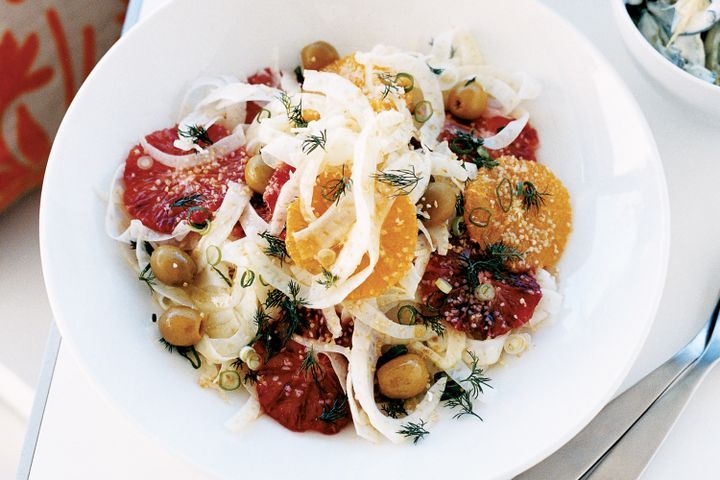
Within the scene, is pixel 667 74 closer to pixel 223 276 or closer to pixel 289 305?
pixel 289 305

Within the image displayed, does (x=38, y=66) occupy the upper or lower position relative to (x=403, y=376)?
lower

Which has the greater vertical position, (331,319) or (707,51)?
(707,51)

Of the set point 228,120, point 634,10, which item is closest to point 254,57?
point 228,120

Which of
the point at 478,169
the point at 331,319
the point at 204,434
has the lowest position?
the point at 204,434

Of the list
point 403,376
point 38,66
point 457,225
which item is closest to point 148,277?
point 403,376

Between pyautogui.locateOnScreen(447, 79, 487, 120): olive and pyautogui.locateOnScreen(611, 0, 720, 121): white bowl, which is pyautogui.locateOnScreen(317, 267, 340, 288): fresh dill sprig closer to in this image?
pyautogui.locateOnScreen(447, 79, 487, 120): olive

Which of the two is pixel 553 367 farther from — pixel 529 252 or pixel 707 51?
pixel 707 51
